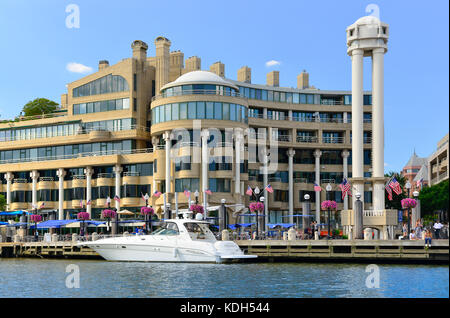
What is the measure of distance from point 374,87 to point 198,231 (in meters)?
29.5

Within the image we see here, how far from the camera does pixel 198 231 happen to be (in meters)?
55.2

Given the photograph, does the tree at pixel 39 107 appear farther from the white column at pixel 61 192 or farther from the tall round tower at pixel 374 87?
the tall round tower at pixel 374 87

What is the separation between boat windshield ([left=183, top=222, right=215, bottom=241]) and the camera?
54.6 meters

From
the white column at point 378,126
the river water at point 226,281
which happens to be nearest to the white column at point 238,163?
the white column at point 378,126

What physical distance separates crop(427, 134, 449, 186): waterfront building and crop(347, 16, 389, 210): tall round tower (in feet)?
156

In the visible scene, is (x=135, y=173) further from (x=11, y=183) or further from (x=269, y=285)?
(x=269, y=285)

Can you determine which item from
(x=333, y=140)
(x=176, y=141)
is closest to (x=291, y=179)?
(x=333, y=140)

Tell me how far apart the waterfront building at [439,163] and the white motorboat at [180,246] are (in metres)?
73.3

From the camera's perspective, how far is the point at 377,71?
72562mm

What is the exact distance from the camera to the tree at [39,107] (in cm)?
12962

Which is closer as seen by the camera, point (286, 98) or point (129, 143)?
point (129, 143)

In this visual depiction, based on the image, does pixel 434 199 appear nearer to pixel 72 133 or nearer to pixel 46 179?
pixel 72 133
